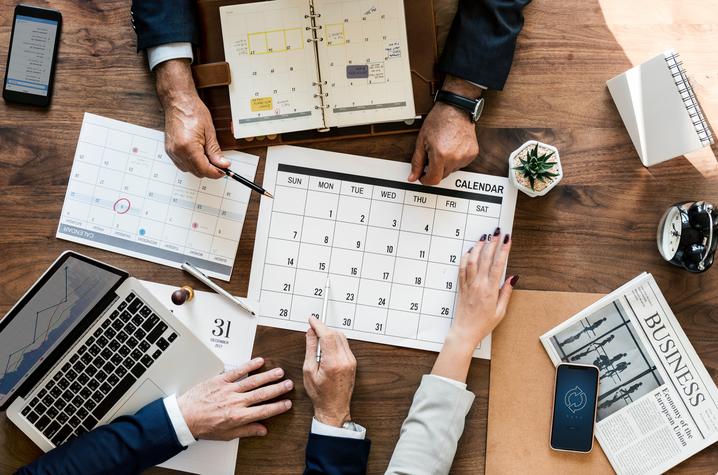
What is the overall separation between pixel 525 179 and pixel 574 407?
0.53m

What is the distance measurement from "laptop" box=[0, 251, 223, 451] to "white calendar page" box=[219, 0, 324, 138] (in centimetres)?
46

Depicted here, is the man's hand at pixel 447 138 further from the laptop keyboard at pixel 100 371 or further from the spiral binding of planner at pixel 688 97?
the laptop keyboard at pixel 100 371

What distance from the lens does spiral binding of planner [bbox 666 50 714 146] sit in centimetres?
125

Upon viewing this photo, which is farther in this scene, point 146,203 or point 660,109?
point 146,203

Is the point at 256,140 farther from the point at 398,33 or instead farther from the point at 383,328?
the point at 383,328

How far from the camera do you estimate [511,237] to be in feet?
4.63

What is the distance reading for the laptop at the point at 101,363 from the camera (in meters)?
1.33

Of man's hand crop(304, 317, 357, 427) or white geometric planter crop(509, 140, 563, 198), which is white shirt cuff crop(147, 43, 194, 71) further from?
white geometric planter crop(509, 140, 563, 198)

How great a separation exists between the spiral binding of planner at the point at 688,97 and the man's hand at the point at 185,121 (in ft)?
3.20

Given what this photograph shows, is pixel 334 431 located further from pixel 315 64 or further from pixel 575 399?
pixel 315 64

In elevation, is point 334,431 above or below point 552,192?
below

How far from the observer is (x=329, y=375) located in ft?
4.40

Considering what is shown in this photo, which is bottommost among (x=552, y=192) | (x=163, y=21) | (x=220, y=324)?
(x=220, y=324)

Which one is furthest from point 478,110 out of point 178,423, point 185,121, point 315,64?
point 178,423
